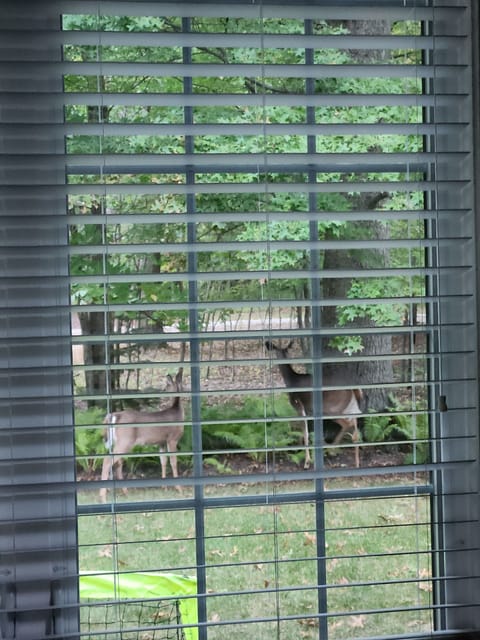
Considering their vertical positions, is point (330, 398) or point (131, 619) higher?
point (330, 398)

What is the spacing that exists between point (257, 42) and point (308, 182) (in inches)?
11.9

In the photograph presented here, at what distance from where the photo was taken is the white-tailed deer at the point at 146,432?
146 cm

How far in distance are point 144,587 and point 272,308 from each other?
2.18ft

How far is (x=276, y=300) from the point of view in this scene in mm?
1416

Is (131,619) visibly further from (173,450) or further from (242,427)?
(242,427)

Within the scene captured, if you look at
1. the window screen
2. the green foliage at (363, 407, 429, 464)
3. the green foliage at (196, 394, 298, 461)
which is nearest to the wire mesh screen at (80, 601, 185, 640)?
the window screen

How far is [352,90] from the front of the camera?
5.12 ft

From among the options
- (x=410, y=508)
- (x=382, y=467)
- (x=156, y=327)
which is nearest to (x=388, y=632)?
(x=410, y=508)

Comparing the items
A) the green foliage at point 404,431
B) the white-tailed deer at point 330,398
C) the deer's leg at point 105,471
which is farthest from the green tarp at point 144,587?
the green foliage at point 404,431

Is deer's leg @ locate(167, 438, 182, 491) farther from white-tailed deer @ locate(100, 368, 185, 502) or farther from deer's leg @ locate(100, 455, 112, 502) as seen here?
deer's leg @ locate(100, 455, 112, 502)

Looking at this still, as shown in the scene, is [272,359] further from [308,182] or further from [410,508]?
[410,508]

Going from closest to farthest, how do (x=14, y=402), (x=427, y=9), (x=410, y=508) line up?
(x=14, y=402)
(x=427, y=9)
(x=410, y=508)

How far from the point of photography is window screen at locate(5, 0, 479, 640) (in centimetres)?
140

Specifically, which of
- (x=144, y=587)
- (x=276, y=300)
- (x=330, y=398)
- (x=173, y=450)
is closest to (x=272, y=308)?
(x=276, y=300)
